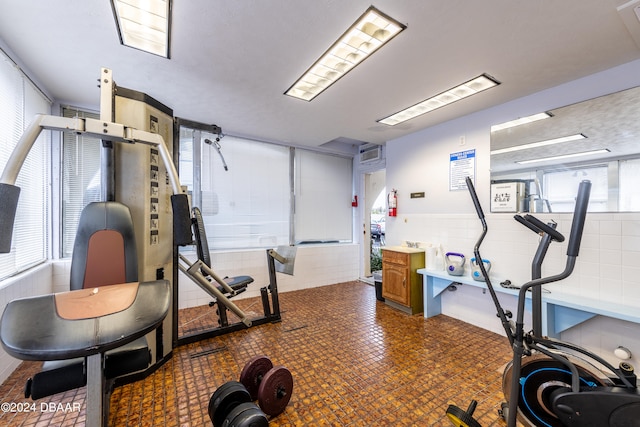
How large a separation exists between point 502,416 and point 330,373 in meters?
1.19

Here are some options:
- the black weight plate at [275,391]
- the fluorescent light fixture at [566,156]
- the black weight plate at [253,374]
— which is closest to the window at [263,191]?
the black weight plate at [253,374]

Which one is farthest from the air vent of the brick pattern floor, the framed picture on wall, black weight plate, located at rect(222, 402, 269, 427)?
black weight plate, located at rect(222, 402, 269, 427)

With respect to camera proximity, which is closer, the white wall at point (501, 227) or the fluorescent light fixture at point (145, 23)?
the fluorescent light fixture at point (145, 23)

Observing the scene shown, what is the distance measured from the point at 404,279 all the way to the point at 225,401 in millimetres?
2636

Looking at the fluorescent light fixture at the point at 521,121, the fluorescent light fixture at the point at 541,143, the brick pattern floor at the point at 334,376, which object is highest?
the fluorescent light fixture at the point at 521,121

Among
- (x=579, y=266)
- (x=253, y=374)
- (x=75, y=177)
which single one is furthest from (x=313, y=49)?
(x=75, y=177)

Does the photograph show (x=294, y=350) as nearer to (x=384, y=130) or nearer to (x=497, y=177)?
(x=497, y=177)

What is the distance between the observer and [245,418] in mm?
1375

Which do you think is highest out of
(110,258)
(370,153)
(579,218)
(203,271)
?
(370,153)

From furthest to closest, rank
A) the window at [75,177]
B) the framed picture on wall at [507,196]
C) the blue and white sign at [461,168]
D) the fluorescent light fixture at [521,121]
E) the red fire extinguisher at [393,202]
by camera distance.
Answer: the red fire extinguisher at [393,202]
the blue and white sign at [461,168]
the window at [75,177]
the framed picture on wall at [507,196]
the fluorescent light fixture at [521,121]

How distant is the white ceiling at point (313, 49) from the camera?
1695 millimetres

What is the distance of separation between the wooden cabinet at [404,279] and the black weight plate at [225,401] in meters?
2.50

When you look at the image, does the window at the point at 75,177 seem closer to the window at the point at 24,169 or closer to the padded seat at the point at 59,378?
the window at the point at 24,169

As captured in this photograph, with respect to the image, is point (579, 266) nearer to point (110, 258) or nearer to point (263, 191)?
point (110, 258)
